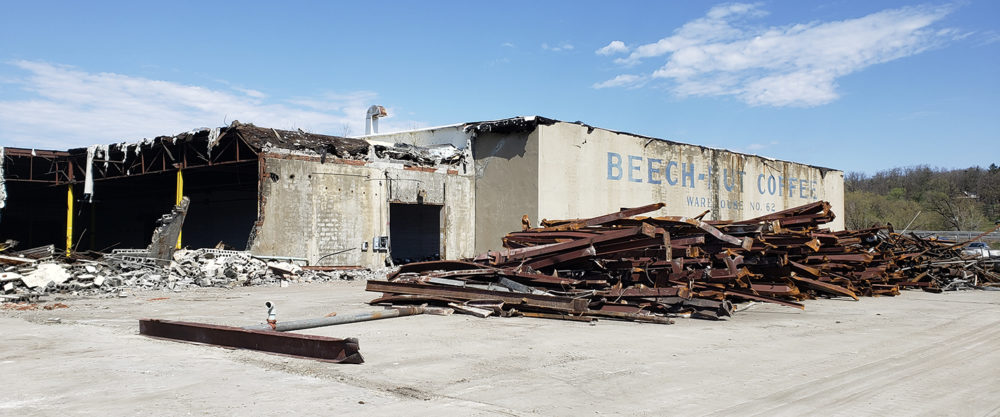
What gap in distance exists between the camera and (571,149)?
23.6 meters

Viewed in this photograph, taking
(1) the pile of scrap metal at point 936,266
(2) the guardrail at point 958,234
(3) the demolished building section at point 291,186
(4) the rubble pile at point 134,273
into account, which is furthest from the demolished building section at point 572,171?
(1) the pile of scrap metal at point 936,266

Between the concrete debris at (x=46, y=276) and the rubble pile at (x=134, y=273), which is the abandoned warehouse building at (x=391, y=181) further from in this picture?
the concrete debris at (x=46, y=276)

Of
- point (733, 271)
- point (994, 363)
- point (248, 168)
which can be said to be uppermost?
point (248, 168)

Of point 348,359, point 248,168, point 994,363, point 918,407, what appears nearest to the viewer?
point 918,407

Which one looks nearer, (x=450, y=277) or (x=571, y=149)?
(x=450, y=277)

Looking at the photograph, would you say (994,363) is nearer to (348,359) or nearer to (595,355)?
(595,355)

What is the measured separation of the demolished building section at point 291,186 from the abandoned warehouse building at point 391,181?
0.14ft

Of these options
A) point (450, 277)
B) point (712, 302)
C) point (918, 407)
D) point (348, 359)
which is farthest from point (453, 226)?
point (918, 407)

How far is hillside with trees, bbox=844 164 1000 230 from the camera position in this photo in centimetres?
5638

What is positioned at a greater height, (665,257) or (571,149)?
(571,149)

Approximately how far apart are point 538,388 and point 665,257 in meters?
6.03

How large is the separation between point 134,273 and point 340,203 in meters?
6.21

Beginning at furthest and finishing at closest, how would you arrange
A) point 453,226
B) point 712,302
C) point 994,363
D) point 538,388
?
1. point 453,226
2. point 712,302
3. point 994,363
4. point 538,388

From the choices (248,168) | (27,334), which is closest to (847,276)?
(27,334)
